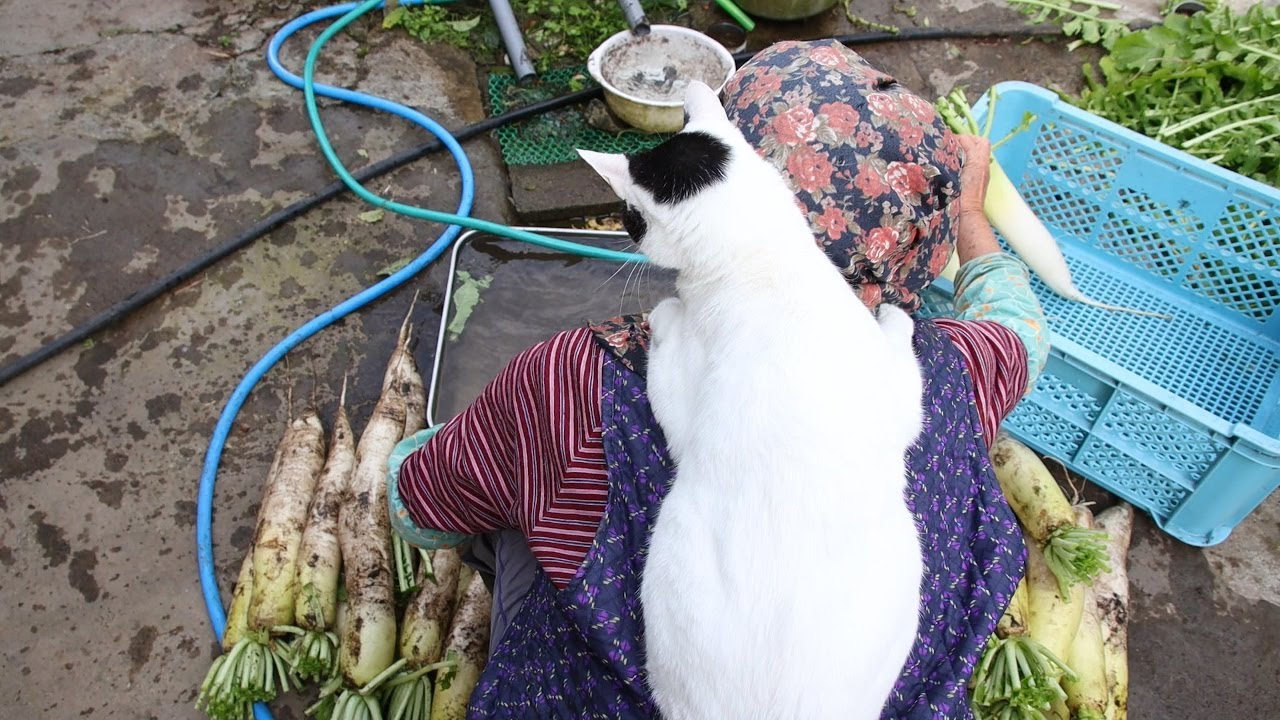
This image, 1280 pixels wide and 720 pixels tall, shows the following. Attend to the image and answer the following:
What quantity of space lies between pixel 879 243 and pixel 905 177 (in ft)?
0.39

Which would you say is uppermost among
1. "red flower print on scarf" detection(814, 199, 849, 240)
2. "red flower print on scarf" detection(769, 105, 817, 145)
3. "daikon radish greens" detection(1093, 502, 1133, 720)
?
"red flower print on scarf" detection(769, 105, 817, 145)

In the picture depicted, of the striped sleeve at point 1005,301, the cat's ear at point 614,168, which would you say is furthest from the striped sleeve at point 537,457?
the striped sleeve at point 1005,301

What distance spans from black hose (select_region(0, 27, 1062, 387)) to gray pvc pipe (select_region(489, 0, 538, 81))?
174 mm

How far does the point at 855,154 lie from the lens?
137cm

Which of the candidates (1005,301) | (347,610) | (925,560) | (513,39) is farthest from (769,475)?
(513,39)

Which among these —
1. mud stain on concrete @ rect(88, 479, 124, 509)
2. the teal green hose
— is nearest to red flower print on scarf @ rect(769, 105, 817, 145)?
the teal green hose

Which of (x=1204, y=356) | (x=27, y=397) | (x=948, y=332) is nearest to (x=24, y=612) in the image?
(x=27, y=397)

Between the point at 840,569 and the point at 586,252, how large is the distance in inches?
76.5

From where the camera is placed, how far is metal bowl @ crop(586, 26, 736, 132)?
10.7ft

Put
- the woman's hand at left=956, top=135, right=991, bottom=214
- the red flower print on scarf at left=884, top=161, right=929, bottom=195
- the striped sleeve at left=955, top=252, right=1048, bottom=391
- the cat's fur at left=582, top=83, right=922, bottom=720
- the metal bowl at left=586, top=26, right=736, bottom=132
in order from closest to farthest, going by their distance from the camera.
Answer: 1. the cat's fur at left=582, top=83, right=922, bottom=720
2. the red flower print on scarf at left=884, top=161, right=929, bottom=195
3. the striped sleeve at left=955, top=252, right=1048, bottom=391
4. the woman's hand at left=956, top=135, right=991, bottom=214
5. the metal bowl at left=586, top=26, right=736, bottom=132

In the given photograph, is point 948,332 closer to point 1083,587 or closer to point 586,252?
point 1083,587

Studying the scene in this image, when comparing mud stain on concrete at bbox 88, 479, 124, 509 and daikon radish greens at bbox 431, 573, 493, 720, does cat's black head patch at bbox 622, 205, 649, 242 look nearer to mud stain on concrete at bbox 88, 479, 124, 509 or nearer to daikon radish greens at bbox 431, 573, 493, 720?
daikon radish greens at bbox 431, 573, 493, 720

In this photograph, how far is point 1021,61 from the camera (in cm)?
377

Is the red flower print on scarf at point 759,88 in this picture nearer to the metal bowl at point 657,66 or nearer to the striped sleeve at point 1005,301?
the striped sleeve at point 1005,301
